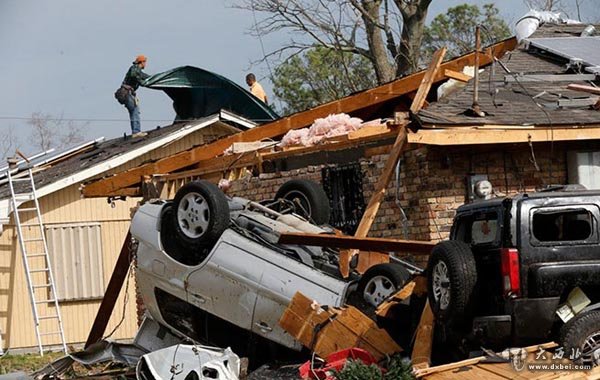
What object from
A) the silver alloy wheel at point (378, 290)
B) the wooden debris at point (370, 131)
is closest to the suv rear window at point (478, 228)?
the silver alloy wheel at point (378, 290)

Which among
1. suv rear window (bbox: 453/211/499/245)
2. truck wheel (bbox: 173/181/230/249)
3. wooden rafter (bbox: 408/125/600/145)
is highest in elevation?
wooden rafter (bbox: 408/125/600/145)

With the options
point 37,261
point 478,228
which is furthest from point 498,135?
point 37,261

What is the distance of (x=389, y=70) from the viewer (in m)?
29.3

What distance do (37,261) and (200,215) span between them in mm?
10337

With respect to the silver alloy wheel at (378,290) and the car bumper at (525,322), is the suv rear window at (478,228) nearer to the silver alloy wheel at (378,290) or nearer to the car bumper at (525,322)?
the car bumper at (525,322)

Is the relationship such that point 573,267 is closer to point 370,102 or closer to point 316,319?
point 316,319

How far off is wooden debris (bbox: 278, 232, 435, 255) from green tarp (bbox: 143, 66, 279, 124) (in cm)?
1237

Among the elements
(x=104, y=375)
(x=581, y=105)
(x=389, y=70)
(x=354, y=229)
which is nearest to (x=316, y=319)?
(x=104, y=375)

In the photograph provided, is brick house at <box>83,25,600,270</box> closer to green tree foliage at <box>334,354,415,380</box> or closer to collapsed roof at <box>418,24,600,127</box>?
collapsed roof at <box>418,24,600,127</box>

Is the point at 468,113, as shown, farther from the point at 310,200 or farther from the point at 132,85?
the point at 132,85

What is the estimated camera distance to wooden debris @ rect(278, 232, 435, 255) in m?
10.5

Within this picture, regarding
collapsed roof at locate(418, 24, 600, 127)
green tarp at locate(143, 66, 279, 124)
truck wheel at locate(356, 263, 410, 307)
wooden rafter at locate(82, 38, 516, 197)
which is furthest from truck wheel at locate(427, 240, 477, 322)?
green tarp at locate(143, 66, 279, 124)

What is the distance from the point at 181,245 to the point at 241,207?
904 mm

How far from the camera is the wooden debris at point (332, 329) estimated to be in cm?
951
